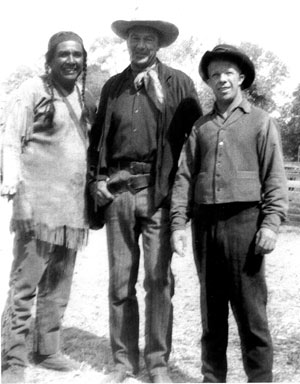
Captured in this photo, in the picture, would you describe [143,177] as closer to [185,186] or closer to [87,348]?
[185,186]

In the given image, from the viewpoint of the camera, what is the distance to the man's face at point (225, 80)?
314 centimetres

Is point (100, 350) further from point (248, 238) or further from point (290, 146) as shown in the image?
point (290, 146)

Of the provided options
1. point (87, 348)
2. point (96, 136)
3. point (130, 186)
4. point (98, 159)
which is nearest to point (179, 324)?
point (87, 348)

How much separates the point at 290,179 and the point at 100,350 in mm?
8978

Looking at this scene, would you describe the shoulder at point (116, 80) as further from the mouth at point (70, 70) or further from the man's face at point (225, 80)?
the man's face at point (225, 80)

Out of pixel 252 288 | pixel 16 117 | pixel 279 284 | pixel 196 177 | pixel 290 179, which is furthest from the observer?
pixel 290 179

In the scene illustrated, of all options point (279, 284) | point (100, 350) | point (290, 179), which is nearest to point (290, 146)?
point (290, 179)

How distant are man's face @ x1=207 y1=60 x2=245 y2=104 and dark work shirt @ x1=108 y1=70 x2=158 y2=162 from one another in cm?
50

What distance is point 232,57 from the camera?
3156 mm

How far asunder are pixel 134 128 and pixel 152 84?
31 cm

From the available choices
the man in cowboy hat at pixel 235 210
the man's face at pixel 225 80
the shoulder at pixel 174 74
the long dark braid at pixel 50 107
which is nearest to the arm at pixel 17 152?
the long dark braid at pixel 50 107

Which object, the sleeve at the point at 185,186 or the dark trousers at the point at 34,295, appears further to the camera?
the dark trousers at the point at 34,295

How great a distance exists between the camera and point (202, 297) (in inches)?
126

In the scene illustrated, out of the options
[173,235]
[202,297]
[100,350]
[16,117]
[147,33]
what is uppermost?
[147,33]
